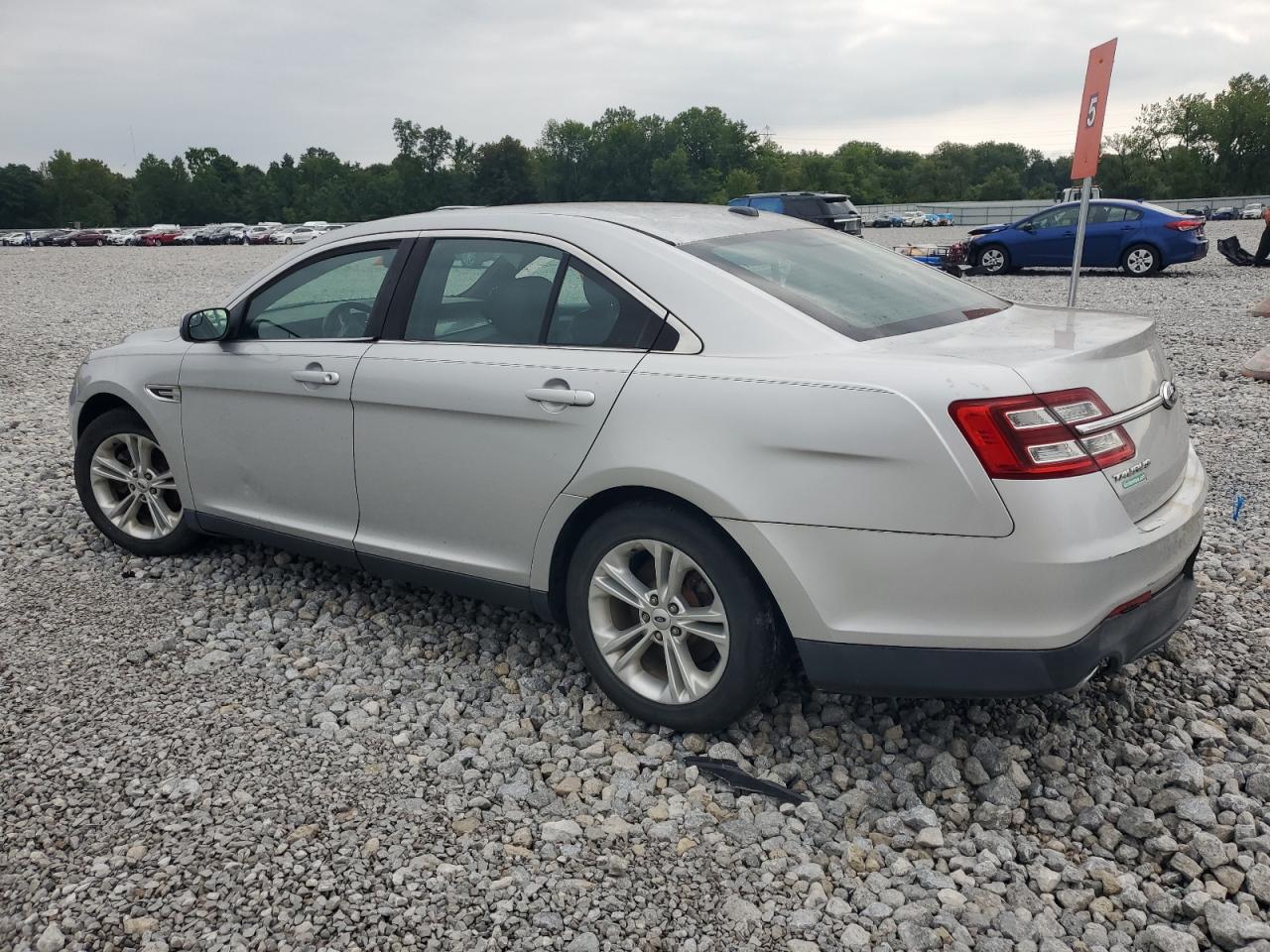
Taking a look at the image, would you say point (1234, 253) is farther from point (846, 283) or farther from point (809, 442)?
point (809, 442)

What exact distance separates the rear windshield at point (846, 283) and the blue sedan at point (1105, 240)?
1572cm

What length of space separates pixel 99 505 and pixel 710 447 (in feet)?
11.9

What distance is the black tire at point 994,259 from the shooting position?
20.1 meters

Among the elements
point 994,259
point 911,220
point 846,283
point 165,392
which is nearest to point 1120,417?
point 846,283

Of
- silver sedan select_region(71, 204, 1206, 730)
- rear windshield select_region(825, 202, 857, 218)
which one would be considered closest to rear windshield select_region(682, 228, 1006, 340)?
silver sedan select_region(71, 204, 1206, 730)

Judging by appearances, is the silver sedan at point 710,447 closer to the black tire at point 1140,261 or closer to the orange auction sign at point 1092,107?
the orange auction sign at point 1092,107

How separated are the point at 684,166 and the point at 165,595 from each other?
11286 centimetres

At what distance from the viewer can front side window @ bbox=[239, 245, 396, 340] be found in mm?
4051

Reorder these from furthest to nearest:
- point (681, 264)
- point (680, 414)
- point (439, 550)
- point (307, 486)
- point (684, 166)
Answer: point (684, 166) → point (307, 486) → point (439, 550) → point (681, 264) → point (680, 414)

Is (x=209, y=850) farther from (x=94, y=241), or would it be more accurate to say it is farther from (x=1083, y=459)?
(x=94, y=241)

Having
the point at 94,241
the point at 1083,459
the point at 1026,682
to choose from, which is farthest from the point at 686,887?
the point at 94,241

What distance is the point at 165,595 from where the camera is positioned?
15.1ft

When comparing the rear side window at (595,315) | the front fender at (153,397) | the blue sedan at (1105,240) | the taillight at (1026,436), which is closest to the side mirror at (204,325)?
the front fender at (153,397)

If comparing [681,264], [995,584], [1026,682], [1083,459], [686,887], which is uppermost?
[681,264]
